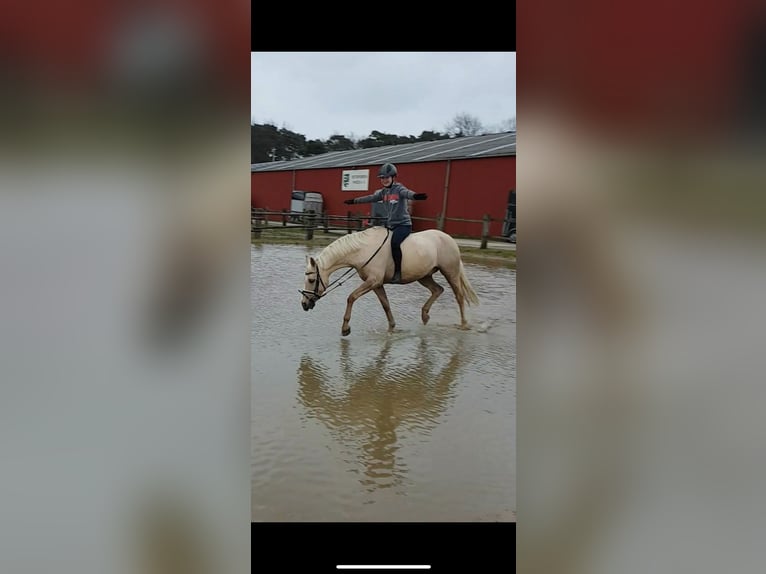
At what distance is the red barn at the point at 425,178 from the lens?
2.40 metres

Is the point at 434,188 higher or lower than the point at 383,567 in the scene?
higher

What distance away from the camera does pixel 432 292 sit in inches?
123

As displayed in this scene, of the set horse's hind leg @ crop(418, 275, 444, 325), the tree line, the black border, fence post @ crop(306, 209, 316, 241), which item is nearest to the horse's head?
fence post @ crop(306, 209, 316, 241)

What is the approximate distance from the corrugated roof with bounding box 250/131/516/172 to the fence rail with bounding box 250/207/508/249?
278 millimetres

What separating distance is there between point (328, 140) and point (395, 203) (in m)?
0.55

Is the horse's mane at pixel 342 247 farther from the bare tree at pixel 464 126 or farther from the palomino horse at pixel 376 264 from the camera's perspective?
the bare tree at pixel 464 126
